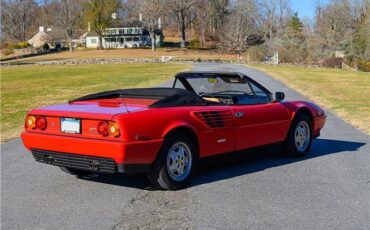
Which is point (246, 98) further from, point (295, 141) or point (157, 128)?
point (157, 128)

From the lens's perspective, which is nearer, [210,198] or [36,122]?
[210,198]

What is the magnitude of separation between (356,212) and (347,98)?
15.2 m

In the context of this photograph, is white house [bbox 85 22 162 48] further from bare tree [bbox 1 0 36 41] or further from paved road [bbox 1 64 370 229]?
paved road [bbox 1 64 370 229]

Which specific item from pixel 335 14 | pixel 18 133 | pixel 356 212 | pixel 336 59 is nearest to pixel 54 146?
pixel 356 212

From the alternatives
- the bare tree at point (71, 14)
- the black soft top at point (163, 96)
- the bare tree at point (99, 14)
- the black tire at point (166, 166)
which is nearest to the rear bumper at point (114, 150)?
the black tire at point (166, 166)

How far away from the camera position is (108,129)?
5.79 metres

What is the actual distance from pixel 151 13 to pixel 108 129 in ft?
331

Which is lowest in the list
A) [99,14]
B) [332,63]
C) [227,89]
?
[332,63]

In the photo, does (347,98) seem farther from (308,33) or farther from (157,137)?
(308,33)

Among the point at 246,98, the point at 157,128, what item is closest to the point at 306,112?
the point at 246,98

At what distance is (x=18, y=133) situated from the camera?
11.3 meters

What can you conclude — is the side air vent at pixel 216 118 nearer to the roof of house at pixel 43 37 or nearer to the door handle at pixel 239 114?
the door handle at pixel 239 114

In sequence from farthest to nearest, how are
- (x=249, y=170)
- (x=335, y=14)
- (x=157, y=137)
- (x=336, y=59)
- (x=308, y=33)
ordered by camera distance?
1. (x=335, y=14)
2. (x=308, y=33)
3. (x=336, y=59)
4. (x=249, y=170)
5. (x=157, y=137)

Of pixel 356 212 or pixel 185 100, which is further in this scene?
pixel 185 100
